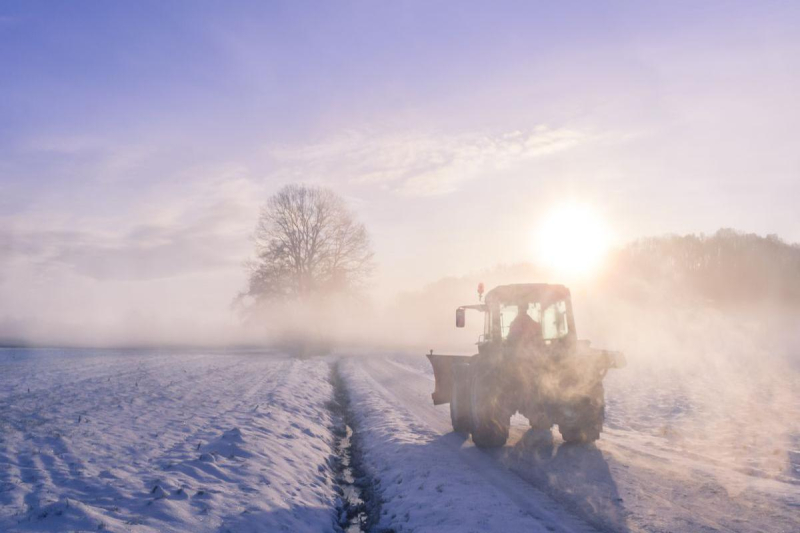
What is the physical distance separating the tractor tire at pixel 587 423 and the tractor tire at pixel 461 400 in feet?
6.86

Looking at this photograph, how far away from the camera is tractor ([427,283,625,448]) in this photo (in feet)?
32.6

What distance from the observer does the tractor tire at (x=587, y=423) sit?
980 cm

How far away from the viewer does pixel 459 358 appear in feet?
40.7

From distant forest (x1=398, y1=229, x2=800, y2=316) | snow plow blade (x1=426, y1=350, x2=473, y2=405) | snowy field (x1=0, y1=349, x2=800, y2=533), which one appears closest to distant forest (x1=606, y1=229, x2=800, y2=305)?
distant forest (x1=398, y1=229, x2=800, y2=316)

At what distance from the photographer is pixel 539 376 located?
10023mm

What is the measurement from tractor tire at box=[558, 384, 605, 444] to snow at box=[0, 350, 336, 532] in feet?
15.1

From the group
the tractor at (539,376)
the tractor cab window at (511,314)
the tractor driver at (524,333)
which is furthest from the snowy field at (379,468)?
the tractor cab window at (511,314)

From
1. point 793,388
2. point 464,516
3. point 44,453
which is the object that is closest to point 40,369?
point 44,453

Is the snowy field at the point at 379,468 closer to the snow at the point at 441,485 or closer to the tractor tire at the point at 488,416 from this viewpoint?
the snow at the point at 441,485

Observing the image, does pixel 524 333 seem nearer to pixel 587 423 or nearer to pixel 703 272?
pixel 587 423

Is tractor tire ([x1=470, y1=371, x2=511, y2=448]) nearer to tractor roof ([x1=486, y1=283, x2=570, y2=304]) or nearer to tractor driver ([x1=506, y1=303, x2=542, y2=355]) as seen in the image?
tractor driver ([x1=506, y1=303, x2=542, y2=355])

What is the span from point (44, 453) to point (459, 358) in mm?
8177

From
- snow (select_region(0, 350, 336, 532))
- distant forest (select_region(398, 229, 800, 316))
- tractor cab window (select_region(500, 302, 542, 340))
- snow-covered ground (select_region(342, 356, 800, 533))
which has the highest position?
distant forest (select_region(398, 229, 800, 316))

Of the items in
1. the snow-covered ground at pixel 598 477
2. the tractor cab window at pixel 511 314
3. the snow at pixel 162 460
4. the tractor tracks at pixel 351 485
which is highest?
the tractor cab window at pixel 511 314
